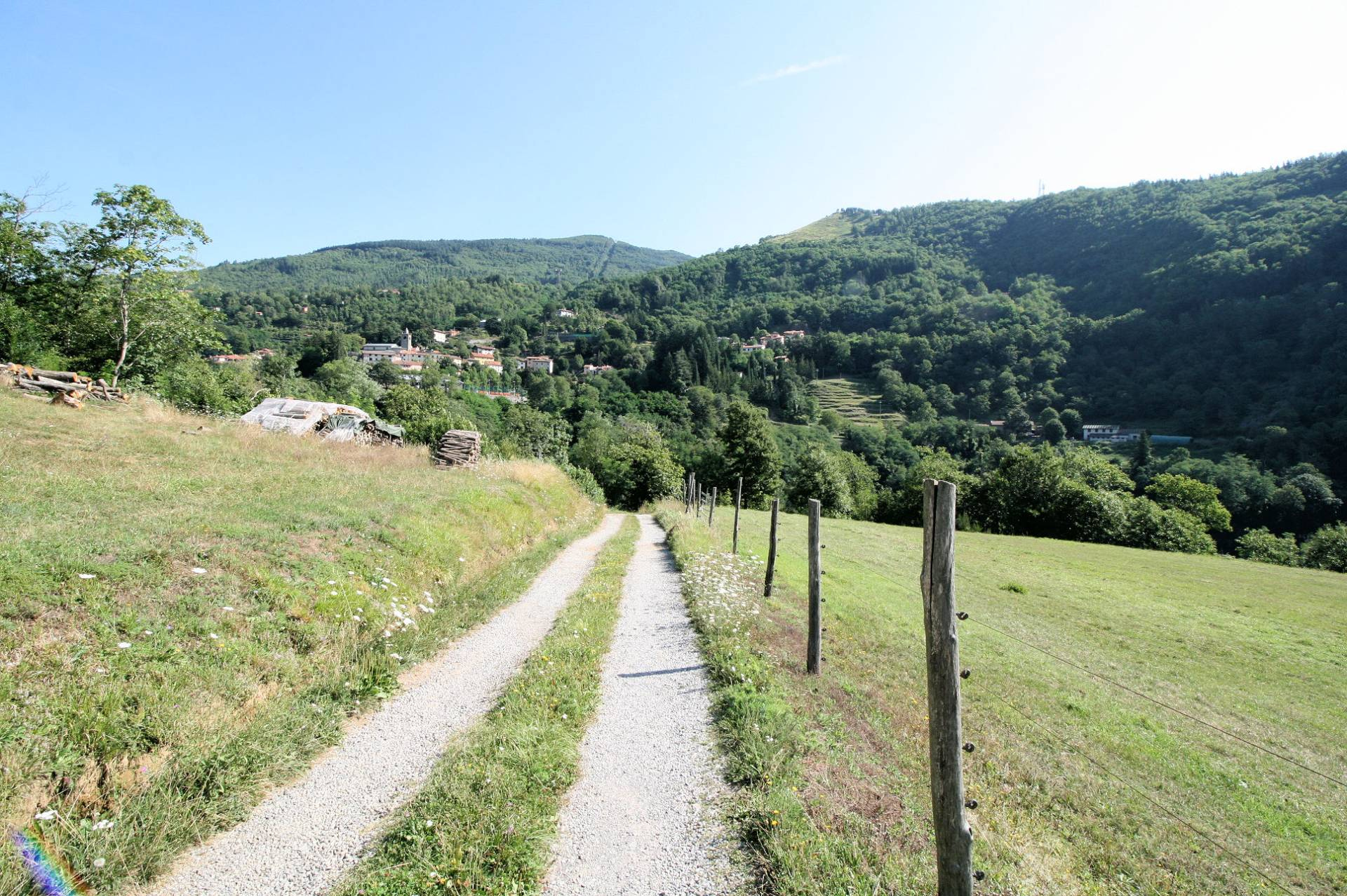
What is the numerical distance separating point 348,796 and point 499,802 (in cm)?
143

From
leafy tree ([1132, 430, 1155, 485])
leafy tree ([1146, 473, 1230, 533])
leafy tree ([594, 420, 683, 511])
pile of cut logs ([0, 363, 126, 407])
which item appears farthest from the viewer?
leafy tree ([1132, 430, 1155, 485])

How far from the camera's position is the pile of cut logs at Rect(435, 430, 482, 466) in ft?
76.6

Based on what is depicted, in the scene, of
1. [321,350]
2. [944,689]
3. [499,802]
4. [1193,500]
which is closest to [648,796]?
[499,802]

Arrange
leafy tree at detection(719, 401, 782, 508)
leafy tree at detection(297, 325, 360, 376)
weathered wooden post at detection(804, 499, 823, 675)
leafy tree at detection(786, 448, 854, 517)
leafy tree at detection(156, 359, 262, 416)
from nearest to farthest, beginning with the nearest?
weathered wooden post at detection(804, 499, 823, 675), leafy tree at detection(156, 359, 262, 416), leafy tree at detection(719, 401, 782, 508), leafy tree at detection(786, 448, 854, 517), leafy tree at detection(297, 325, 360, 376)

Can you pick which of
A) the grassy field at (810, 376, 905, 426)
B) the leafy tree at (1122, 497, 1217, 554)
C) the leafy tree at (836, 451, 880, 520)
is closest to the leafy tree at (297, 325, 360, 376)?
the leafy tree at (836, 451, 880, 520)

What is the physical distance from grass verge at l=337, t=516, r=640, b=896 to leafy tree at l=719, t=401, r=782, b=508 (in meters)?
53.6

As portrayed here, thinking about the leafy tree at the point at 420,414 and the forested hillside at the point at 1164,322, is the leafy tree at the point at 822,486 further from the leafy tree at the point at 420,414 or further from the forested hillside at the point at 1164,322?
the forested hillside at the point at 1164,322

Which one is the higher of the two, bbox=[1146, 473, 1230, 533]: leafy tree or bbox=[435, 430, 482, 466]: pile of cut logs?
bbox=[435, 430, 482, 466]: pile of cut logs

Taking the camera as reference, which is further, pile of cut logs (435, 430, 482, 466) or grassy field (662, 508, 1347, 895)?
pile of cut logs (435, 430, 482, 466)

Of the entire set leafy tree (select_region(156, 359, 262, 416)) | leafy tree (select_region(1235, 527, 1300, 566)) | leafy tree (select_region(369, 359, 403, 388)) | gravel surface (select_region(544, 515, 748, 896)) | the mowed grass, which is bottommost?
leafy tree (select_region(1235, 527, 1300, 566))

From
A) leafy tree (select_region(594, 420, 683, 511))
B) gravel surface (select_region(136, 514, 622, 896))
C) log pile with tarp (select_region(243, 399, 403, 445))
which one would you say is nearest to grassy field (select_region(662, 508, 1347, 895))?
gravel surface (select_region(136, 514, 622, 896))

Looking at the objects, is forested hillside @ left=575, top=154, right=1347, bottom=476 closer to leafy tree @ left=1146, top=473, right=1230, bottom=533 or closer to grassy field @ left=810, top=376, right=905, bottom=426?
grassy field @ left=810, top=376, right=905, bottom=426

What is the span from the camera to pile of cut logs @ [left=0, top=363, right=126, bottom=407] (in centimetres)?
1594

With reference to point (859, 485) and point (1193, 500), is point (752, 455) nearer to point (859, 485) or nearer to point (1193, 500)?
point (859, 485)
